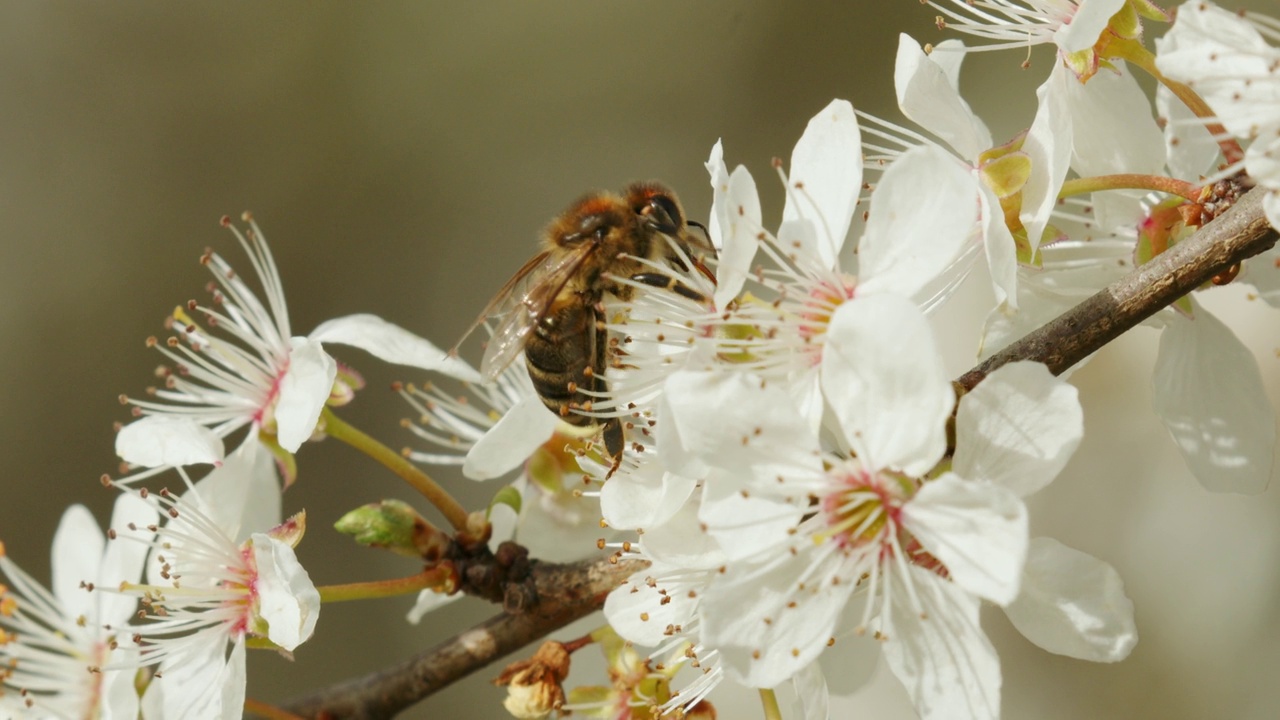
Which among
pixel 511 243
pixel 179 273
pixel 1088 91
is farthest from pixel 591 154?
pixel 1088 91

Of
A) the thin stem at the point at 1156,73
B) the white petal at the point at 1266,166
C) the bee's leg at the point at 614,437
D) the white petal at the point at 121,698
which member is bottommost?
the white petal at the point at 121,698

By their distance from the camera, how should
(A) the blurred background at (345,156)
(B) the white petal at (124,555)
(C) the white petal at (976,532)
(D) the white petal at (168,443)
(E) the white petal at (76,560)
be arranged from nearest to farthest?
(C) the white petal at (976,532), (D) the white petal at (168,443), (B) the white petal at (124,555), (E) the white petal at (76,560), (A) the blurred background at (345,156)

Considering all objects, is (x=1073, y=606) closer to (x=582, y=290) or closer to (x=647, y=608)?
(x=647, y=608)

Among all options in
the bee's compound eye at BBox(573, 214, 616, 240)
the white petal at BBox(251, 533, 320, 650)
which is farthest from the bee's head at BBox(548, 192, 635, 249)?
the white petal at BBox(251, 533, 320, 650)

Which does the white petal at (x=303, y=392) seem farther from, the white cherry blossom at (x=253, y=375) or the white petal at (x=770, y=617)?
the white petal at (x=770, y=617)

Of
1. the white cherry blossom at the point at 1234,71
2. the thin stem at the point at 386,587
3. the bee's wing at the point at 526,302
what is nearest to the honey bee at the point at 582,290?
the bee's wing at the point at 526,302

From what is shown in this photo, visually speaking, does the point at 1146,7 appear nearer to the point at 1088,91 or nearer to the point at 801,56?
the point at 1088,91
